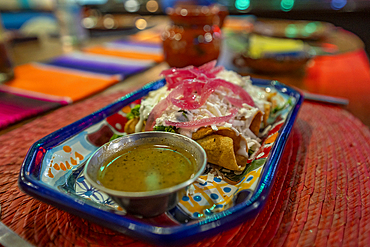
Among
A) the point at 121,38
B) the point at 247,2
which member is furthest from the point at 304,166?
the point at 247,2

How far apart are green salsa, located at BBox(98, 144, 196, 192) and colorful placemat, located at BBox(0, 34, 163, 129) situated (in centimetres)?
121

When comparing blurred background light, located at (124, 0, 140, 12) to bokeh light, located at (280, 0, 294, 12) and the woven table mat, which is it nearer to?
bokeh light, located at (280, 0, 294, 12)

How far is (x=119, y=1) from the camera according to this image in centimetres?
1184

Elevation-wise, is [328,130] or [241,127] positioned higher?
[241,127]

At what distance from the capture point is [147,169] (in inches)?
45.4

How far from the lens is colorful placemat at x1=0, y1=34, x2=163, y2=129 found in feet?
7.09

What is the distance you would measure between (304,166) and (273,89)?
818mm

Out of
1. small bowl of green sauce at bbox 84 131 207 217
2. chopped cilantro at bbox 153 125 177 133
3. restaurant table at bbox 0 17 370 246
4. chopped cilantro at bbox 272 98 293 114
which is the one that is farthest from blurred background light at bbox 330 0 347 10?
small bowl of green sauce at bbox 84 131 207 217

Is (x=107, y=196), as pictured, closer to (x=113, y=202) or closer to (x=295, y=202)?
(x=113, y=202)

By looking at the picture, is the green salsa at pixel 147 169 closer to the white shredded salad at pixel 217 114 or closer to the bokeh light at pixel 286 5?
the white shredded salad at pixel 217 114

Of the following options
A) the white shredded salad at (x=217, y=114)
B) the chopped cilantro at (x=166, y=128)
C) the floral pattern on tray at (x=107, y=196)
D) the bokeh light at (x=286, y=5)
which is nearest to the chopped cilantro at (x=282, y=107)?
the white shredded salad at (x=217, y=114)

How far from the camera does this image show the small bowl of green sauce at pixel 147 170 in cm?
93

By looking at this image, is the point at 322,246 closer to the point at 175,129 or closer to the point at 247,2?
the point at 175,129

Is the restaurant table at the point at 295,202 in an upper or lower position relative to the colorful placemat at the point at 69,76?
upper
